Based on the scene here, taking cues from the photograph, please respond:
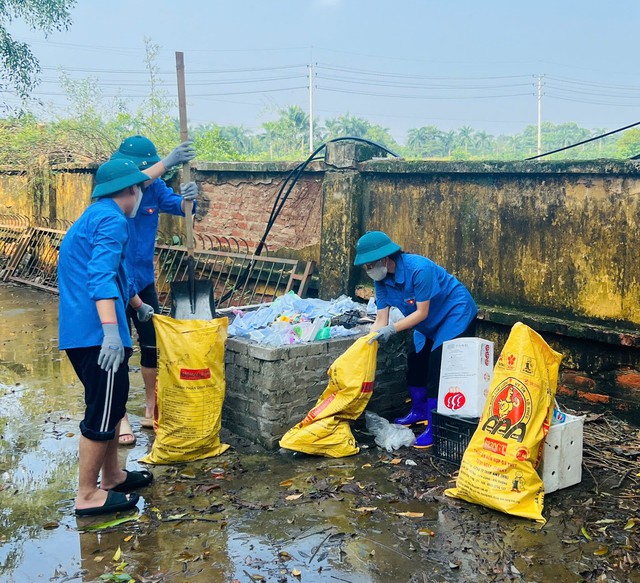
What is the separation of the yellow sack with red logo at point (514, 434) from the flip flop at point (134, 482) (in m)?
1.72

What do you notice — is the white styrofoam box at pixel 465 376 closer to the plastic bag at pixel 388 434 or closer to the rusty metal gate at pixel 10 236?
the plastic bag at pixel 388 434

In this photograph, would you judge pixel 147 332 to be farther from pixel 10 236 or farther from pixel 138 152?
pixel 10 236

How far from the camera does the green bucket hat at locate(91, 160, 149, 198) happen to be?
3.70 meters

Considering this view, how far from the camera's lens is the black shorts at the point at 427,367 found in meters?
4.72

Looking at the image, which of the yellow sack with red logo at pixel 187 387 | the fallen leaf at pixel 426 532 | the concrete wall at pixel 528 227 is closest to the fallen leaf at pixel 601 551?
the fallen leaf at pixel 426 532

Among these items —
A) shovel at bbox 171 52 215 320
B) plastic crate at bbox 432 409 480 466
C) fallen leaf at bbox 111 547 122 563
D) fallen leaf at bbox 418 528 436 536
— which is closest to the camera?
fallen leaf at bbox 111 547 122 563

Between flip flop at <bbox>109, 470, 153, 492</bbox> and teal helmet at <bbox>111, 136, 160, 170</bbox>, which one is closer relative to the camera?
flip flop at <bbox>109, 470, 153, 492</bbox>

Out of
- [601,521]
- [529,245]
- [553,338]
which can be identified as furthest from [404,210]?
[601,521]

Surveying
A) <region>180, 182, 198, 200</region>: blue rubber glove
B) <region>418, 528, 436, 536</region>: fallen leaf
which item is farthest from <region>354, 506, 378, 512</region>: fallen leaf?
<region>180, 182, 198, 200</region>: blue rubber glove

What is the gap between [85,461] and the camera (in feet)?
11.8

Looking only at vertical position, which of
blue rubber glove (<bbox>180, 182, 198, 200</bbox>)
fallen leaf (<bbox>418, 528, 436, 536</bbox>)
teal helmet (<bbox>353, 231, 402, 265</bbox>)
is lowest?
fallen leaf (<bbox>418, 528, 436, 536</bbox>)

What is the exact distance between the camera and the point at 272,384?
14.5ft

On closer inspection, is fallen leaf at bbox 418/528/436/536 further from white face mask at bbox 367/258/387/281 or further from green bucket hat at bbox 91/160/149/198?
green bucket hat at bbox 91/160/149/198

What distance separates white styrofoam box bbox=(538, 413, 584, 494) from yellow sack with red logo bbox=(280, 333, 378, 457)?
1.18 metres
